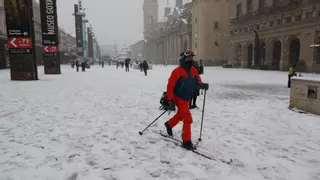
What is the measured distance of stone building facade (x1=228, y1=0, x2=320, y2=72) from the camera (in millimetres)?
29000

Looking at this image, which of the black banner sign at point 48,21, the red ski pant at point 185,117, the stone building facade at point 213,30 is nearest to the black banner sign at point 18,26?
the black banner sign at point 48,21

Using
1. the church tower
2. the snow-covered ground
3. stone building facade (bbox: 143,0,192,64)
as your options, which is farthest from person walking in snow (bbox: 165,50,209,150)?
the church tower

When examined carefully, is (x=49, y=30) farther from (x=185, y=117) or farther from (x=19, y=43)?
(x=185, y=117)

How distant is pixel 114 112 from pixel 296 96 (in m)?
5.88

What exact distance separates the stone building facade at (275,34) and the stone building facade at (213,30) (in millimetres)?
10070

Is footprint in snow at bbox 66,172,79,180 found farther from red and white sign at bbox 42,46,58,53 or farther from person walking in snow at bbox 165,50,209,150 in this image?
red and white sign at bbox 42,46,58,53

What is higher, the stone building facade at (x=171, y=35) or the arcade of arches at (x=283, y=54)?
the stone building facade at (x=171, y=35)

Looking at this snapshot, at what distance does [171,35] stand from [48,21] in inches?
2749

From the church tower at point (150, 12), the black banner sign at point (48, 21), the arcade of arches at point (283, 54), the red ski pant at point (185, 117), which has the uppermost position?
the church tower at point (150, 12)

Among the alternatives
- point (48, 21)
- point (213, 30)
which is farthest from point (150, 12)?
point (48, 21)

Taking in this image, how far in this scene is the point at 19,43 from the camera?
17172 mm

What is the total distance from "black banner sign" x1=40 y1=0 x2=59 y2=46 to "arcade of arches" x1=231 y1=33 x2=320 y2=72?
27.2 metres

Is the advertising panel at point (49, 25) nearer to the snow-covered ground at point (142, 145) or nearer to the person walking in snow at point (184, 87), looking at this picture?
the snow-covered ground at point (142, 145)

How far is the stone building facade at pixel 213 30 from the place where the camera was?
58844 mm
